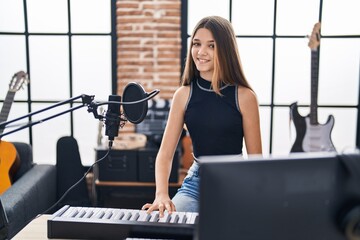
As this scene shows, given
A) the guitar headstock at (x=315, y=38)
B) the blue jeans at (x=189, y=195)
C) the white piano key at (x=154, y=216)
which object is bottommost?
the blue jeans at (x=189, y=195)

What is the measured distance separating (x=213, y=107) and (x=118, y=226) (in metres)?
0.80

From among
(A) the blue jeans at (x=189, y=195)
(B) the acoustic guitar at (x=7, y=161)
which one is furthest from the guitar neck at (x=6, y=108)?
(A) the blue jeans at (x=189, y=195)

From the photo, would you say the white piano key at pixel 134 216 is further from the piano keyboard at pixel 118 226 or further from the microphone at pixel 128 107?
the microphone at pixel 128 107

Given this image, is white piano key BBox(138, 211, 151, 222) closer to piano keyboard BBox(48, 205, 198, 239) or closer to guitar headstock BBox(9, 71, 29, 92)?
piano keyboard BBox(48, 205, 198, 239)

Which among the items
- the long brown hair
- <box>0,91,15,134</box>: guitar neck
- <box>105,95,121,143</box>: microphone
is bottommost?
<box>0,91,15,134</box>: guitar neck

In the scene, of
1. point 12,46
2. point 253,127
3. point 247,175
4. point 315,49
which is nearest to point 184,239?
point 247,175

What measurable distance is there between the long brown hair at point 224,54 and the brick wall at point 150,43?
174cm

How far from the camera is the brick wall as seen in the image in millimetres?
3607

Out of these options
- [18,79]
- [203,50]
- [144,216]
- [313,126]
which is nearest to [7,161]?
[18,79]

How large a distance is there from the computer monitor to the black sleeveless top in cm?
103

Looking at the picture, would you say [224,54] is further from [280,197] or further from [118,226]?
[280,197]

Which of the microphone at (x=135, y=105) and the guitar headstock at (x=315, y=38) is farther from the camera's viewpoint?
the guitar headstock at (x=315, y=38)

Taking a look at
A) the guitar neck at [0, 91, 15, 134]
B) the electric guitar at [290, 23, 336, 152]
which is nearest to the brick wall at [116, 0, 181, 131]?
the guitar neck at [0, 91, 15, 134]

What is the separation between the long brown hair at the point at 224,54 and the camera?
187 cm
